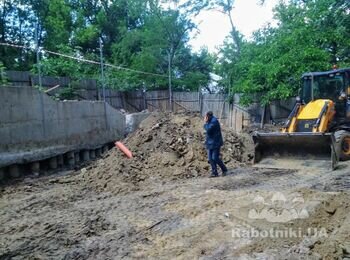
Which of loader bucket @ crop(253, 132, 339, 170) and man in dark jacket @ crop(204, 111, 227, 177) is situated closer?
loader bucket @ crop(253, 132, 339, 170)

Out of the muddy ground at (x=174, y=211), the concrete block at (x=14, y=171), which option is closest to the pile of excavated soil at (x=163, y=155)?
the muddy ground at (x=174, y=211)

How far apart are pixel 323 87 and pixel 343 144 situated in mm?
1781

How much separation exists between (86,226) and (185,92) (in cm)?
1638

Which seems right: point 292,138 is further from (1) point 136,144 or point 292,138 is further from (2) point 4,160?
(2) point 4,160

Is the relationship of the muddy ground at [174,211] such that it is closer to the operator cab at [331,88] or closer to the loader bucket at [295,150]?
the loader bucket at [295,150]

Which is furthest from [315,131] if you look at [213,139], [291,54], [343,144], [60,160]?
[291,54]

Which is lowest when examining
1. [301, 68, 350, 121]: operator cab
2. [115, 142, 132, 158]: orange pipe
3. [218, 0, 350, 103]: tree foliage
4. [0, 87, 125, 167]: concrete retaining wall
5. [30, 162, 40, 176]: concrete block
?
[30, 162, 40, 176]: concrete block

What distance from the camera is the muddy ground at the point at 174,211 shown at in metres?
4.41

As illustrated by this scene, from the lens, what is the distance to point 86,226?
541cm

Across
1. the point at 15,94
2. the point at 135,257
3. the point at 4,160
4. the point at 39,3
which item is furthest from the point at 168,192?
the point at 39,3

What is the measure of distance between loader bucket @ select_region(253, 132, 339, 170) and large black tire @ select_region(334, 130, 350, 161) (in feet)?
1.53

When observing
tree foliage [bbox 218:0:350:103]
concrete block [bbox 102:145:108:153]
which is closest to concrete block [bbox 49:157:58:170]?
concrete block [bbox 102:145:108:153]

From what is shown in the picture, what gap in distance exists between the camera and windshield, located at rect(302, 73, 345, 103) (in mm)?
9906

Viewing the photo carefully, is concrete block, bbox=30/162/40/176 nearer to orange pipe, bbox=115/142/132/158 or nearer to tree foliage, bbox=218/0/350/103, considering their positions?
orange pipe, bbox=115/142/132/158
